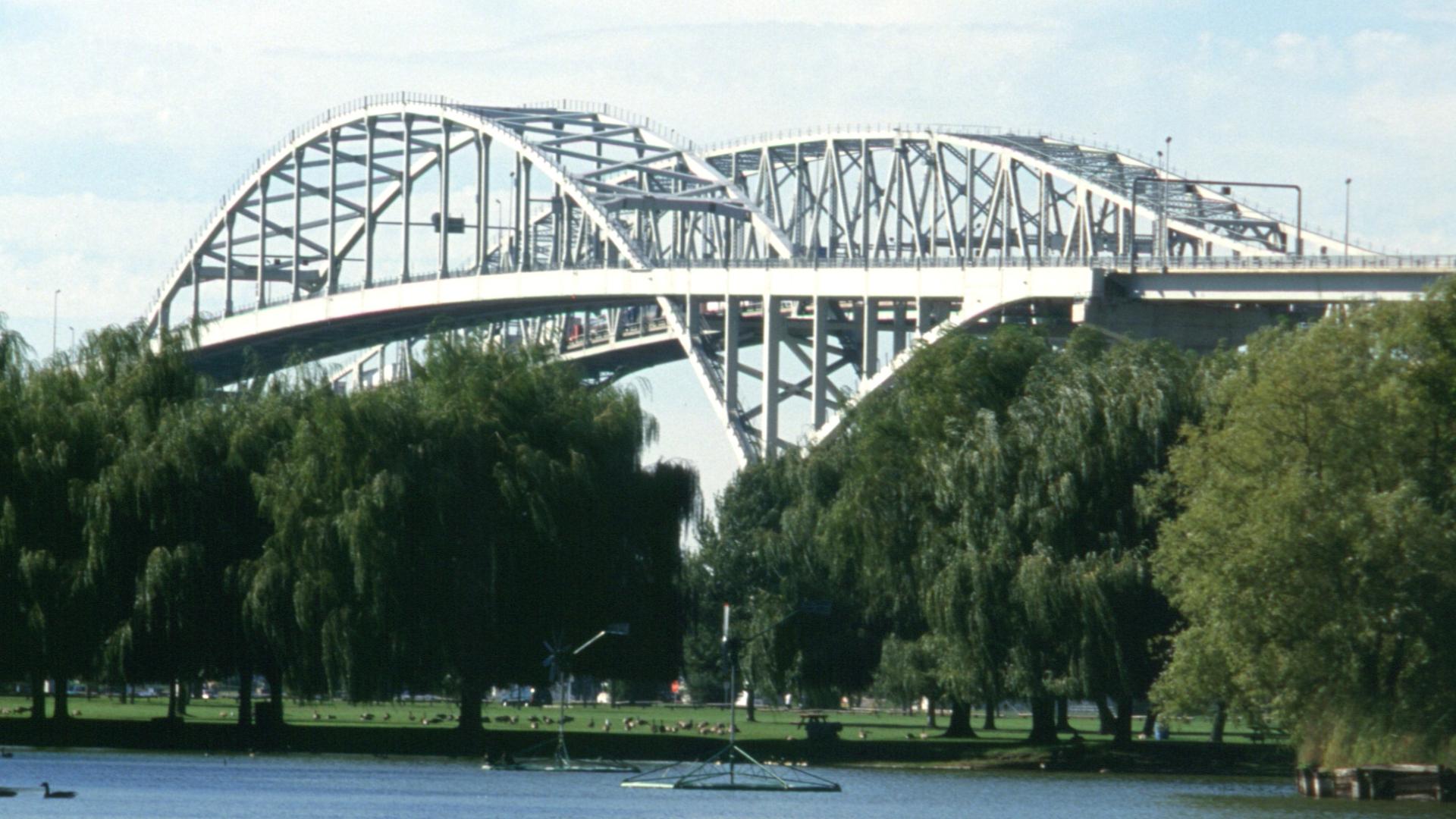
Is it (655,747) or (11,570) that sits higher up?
(11,570)

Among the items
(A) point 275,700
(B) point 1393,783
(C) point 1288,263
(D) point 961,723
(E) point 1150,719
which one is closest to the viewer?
(B) point 1393,783

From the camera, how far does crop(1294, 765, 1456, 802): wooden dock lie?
40219 mm

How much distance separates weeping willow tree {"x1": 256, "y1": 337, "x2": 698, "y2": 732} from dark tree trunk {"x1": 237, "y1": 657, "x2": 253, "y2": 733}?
7.80 ft

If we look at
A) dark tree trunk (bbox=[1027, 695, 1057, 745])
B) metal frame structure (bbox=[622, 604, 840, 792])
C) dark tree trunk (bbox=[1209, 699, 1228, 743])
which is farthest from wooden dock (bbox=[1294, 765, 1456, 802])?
dark tree trunk (bbox=[1027, 695, 1057, 745])

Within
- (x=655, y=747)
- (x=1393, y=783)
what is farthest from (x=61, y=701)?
(x=1393, y=783)

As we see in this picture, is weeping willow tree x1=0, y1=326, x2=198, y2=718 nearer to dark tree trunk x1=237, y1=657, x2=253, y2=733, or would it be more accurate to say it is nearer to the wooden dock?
dark tree trunk x1=237, y1=657, x2=253, y2=733

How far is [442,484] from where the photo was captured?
161 ft

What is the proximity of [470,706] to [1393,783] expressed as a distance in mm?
18584

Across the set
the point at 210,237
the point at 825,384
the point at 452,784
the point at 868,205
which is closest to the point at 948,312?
the point at 825,384

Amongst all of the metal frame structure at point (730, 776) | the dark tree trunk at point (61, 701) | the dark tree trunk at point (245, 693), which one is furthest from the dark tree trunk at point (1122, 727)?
the dark tree trunk at point (61, 701)

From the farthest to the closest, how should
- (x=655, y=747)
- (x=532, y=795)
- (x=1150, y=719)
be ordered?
(x=1150, y=719), (x=655, y=747), (x=532, y=795)

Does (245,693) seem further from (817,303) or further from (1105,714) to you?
(817,303)

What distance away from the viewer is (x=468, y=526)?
49469 millimetres

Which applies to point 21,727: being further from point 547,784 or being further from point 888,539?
point 888,539
